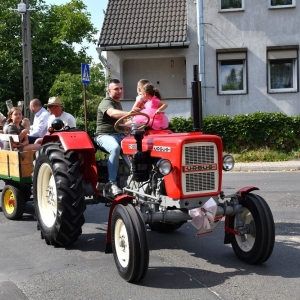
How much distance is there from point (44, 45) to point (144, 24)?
15273 mm

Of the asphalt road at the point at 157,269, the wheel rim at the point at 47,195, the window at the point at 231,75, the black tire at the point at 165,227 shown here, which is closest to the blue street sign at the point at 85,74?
the window at the point at 231,75

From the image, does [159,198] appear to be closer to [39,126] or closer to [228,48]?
[39,126]

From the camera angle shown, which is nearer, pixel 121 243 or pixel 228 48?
pixel 121 243

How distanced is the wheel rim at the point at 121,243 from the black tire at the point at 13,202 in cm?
347

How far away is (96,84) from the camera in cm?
2845

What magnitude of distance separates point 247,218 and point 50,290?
222 cm

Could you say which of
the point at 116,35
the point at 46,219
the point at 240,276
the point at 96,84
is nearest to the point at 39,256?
the point at 46,219

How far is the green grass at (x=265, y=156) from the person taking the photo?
18609 mm

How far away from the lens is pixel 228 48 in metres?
22.0

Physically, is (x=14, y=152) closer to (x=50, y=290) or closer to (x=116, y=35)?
(x=50, y=290)

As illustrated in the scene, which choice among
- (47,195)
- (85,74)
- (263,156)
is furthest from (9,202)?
(263,156)

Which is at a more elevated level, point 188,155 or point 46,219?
point 188,155

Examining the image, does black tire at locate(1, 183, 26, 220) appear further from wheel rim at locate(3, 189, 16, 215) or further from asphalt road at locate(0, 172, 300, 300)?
asphalt road at locate(0, 172, 300, 300)

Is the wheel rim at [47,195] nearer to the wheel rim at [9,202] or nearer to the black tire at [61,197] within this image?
the black tire at [61,197]
